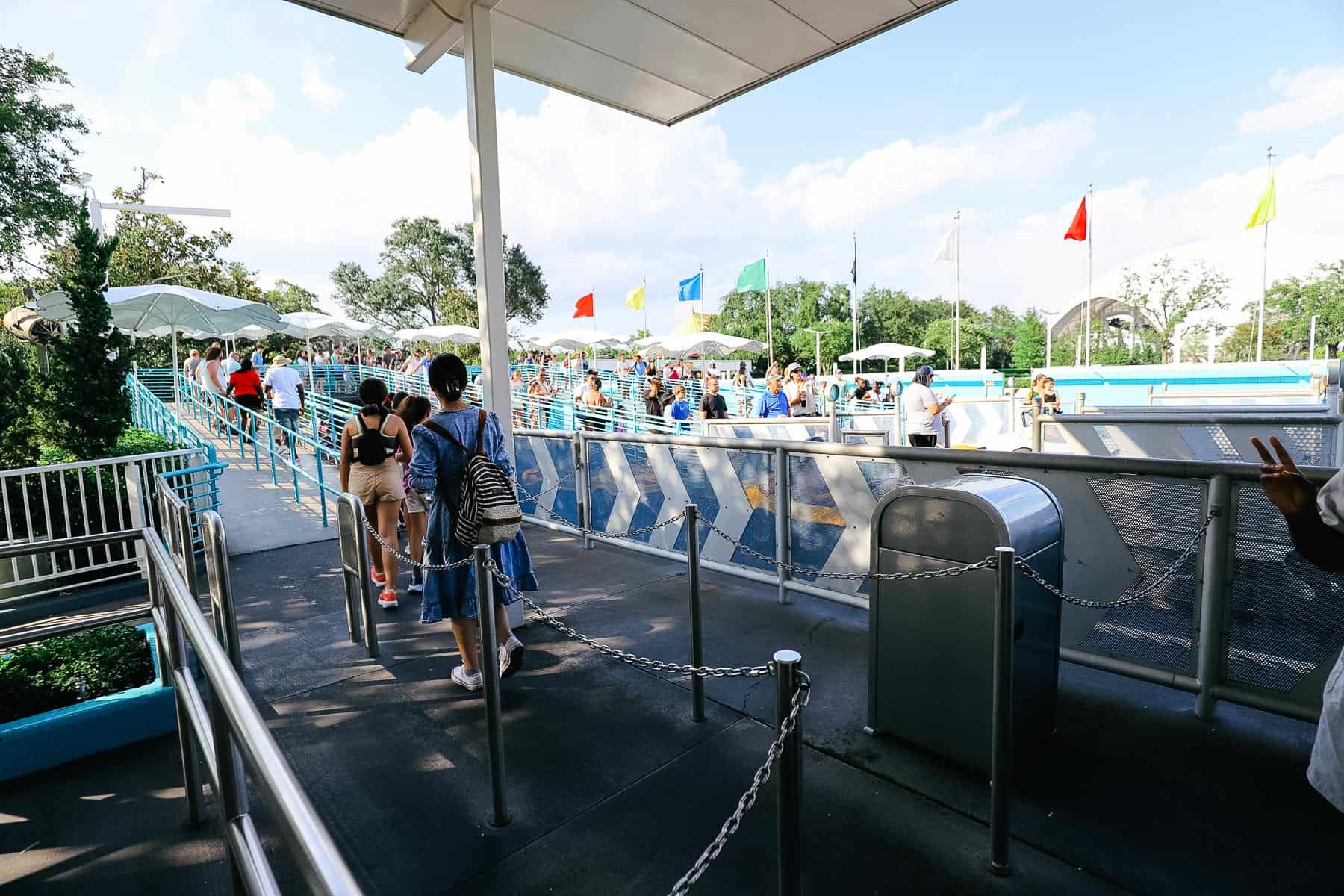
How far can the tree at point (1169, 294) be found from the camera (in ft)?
179

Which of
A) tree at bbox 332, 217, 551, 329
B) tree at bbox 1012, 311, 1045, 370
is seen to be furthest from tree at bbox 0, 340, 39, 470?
tree at bbox 1012, 311, 1045, 370

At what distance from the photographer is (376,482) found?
5.82m

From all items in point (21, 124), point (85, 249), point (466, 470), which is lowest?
point (466, 470)

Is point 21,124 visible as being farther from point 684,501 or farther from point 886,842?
point 886,842

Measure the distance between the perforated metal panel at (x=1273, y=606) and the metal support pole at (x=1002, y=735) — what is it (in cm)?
194

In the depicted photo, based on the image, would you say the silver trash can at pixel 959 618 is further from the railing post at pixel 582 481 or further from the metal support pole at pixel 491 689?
the railing post at pixel 582 481

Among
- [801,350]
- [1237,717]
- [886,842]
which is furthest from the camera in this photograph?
[801,350]

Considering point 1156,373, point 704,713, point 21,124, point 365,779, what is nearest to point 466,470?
point 365,779

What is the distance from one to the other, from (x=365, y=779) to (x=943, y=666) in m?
2.91

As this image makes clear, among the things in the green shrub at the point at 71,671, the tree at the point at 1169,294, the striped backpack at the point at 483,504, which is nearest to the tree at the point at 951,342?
the tree at the point at 1169,294

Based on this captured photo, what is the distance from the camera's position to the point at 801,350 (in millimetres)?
68188

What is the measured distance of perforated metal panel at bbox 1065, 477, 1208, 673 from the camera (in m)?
3.78

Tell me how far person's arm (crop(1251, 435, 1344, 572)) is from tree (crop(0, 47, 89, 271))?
83.7 feet

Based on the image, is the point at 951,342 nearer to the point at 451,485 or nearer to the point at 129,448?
the point at 129,448
